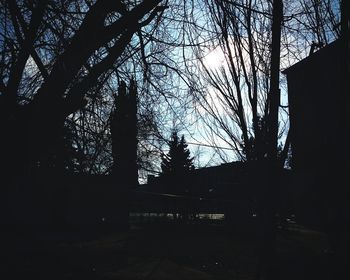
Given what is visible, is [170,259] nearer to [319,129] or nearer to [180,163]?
[319,129]

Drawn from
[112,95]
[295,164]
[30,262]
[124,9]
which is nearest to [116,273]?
[30,262]

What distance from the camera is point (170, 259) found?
8188 mm

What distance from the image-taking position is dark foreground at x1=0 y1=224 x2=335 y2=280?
22.0 feet

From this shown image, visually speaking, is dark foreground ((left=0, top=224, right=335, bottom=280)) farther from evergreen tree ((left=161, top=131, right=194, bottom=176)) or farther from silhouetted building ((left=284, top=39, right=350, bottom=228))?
evergreen tree ((left=161, top=131, right=194, bottom=176))

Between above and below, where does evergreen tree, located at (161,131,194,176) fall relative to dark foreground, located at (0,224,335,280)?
above

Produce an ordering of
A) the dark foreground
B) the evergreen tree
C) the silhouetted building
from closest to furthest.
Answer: the silhouetted building
the dark foreground
the evergreen tree

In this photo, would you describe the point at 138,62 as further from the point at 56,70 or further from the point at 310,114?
the point at 310,114

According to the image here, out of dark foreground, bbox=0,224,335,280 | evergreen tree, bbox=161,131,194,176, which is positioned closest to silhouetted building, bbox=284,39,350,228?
dark foreground, bbox=0,224,335,280

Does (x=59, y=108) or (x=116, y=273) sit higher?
(x=59, y=108)

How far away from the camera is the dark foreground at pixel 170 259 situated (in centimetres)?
670

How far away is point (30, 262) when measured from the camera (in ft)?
26.9

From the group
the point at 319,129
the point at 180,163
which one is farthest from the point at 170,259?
the point at 180,163

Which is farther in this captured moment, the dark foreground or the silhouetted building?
the dark foreground

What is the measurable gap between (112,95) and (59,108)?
2.07 meters
